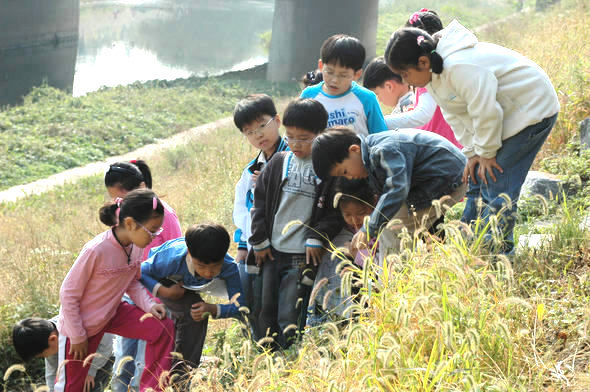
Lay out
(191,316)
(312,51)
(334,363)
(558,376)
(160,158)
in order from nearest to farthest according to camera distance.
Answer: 1. (558,376)
2. (334,363)
3. (191,316)
4. (160,158)
5. (312,51)

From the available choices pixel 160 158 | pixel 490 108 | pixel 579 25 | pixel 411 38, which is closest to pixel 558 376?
pixel 490 108

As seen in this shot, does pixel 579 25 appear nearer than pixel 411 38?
No

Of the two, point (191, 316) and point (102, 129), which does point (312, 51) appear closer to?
point (102, 129)

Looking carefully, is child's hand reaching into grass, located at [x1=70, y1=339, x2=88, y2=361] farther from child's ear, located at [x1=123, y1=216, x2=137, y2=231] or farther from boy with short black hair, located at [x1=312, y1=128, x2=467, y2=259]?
boy with short black hair, located at [x1=312, y1=128, x2=467, y2=259]

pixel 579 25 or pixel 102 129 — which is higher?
pixel 579 25

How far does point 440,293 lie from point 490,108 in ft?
3.91

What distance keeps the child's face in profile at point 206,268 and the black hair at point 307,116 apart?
2.64ft

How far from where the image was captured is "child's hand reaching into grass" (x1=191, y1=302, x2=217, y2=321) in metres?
3.38

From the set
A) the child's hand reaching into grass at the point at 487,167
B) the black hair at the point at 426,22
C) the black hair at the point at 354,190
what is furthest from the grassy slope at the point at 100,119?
the child's hand reaching into grass at the point at 487,167

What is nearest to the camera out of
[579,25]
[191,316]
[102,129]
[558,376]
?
[558,376]

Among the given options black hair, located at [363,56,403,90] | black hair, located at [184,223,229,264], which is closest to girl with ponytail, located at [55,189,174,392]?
black hair, located at [184,223,229,264]

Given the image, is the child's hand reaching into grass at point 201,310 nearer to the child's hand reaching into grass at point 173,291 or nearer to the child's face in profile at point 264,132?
the child's hand reaching into grass at point 173,291

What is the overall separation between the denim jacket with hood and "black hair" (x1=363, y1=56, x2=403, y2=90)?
1.51 meters

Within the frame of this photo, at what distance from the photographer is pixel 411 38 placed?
334 cm
